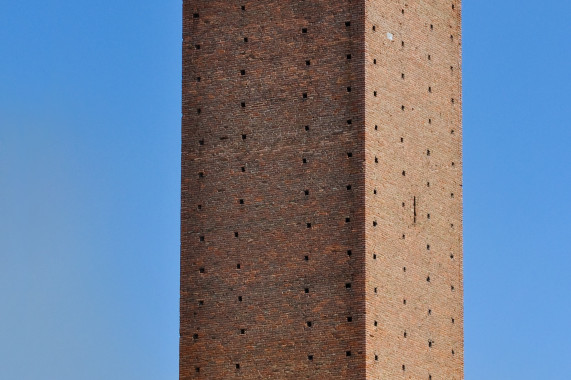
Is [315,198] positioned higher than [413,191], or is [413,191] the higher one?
[413,191]

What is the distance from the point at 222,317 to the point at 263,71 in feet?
18.9

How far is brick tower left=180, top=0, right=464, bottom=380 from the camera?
4241 centimetres

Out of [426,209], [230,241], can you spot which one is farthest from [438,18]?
[230,241]

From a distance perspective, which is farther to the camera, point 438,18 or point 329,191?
point 438,18

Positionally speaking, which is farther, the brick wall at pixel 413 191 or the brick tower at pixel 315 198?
the brick wall at pixel 413 191

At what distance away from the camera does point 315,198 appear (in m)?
42.9

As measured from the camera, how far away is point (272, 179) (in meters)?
43.4

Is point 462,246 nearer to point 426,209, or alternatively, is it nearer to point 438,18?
point 426,209

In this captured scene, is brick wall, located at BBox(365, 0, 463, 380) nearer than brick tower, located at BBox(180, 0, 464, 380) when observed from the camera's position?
No

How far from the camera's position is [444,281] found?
44969 mm

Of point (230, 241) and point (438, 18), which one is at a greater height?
point (438, 18)

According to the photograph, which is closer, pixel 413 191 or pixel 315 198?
pixel 315 198

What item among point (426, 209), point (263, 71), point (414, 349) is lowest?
point (414, 349)

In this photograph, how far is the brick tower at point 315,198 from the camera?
42.4 m
